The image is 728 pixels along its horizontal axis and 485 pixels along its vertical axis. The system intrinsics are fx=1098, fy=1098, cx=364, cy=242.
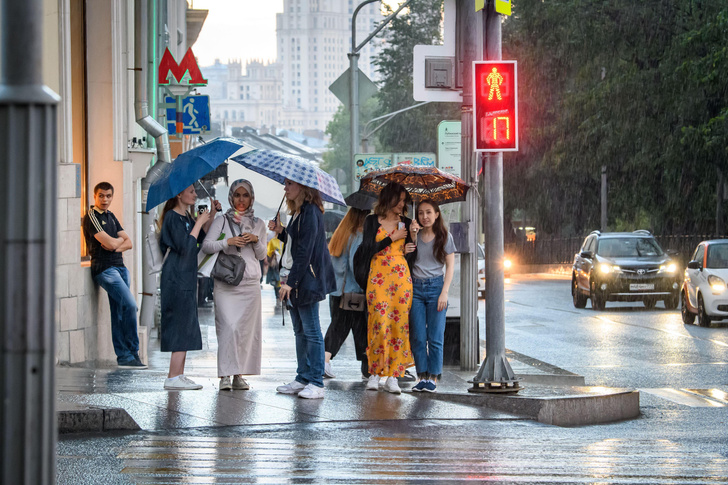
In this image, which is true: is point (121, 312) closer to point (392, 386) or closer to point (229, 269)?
point (229, 269)

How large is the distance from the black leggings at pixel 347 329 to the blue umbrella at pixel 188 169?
6.99 ft

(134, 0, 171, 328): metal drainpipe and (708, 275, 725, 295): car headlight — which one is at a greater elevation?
(134, 0, 171, 328): metal drainpipe

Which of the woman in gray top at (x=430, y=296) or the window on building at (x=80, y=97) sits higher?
the window on building at (x=80, y=97)

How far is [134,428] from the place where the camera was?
707 centimetres

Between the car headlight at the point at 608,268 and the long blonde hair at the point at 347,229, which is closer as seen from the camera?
the long blonde hair at the point at 347,229

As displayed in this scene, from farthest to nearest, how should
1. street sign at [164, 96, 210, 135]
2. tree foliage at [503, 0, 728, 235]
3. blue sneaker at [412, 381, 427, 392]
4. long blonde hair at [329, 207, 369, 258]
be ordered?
tree foliage at [503, 0, 728, 235] → street sign at [164, 96, 210, 135] → long blonde hair at [329, 207, 369, 258] → blue sneaker at [412, 381, 427, 392]

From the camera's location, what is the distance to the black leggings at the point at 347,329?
395 inches

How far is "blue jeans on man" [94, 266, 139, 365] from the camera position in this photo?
11.4 m

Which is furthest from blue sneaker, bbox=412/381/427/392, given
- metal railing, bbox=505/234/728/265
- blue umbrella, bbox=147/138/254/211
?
metal railing, bbox=505/234/728/265

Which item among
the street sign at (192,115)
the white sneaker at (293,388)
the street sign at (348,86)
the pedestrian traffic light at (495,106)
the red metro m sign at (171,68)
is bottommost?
the white sneaker at (293,388)

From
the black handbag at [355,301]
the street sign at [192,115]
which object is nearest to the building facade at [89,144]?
the black handbag at [355,301]

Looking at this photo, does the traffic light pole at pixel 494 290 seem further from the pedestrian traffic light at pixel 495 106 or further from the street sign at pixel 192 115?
the street sign at pixel 192 115

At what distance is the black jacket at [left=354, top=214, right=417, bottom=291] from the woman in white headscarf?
0.87 metres

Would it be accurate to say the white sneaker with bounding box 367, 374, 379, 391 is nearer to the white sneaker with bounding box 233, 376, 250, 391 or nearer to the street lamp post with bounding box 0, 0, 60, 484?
the white sneaker with bounding box 233, 376, 250, 391
